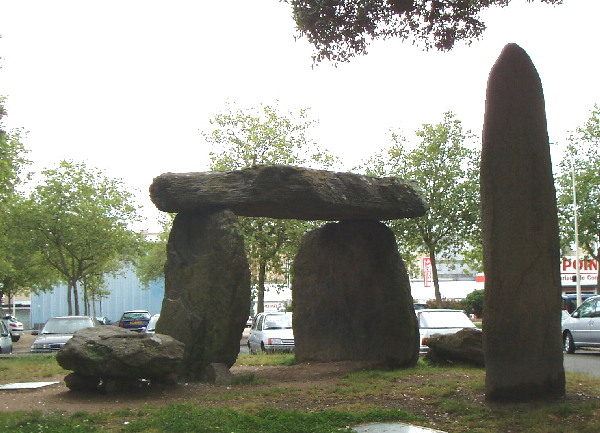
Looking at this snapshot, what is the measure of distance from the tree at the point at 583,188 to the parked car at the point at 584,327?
390 inches

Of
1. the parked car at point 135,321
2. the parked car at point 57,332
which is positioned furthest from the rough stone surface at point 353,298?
the parked car at point 135,321

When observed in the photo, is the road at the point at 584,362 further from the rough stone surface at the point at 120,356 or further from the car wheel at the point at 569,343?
the rough stone surface at the point at 120,356

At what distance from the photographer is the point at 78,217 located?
3020 centimetres

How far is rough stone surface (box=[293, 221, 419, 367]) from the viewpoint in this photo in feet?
43.3

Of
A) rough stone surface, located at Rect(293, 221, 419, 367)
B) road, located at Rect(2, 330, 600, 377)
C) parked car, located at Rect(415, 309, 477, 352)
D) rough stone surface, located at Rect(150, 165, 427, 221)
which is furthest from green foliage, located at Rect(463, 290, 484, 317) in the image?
rough stone surface, located at Rect(150, 165, 427, 221)

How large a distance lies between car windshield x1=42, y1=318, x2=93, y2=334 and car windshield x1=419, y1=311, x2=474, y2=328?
10734 mm

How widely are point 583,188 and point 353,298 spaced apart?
19.8 meters

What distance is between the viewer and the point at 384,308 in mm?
13344

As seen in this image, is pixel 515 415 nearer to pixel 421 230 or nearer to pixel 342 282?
pixel 342 282

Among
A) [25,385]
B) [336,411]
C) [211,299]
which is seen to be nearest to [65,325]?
[25,385]

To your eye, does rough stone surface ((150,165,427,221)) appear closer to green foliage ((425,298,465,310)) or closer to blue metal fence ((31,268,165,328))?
green foliage ((425,298,465,310))

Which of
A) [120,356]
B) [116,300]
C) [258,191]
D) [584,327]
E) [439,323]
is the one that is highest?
[258,191]

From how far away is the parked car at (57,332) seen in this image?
68.0 ft

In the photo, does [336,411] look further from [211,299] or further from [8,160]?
[8,160]
